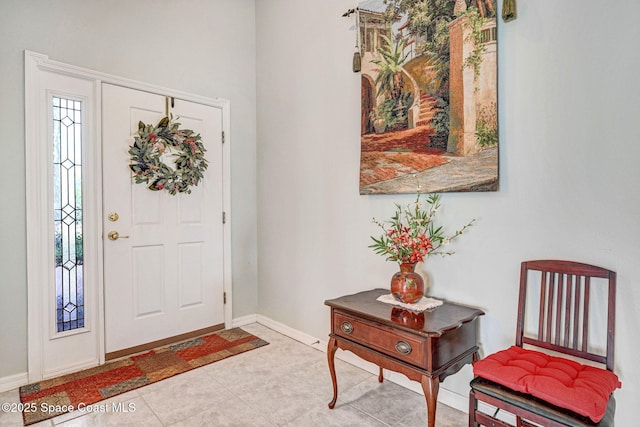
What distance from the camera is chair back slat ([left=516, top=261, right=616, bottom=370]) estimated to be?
152cm

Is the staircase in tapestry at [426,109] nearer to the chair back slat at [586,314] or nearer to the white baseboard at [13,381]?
the chair back slat at [586,314]

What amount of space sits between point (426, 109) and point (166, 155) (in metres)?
2.12

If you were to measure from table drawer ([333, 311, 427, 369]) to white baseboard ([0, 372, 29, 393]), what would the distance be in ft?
6.86

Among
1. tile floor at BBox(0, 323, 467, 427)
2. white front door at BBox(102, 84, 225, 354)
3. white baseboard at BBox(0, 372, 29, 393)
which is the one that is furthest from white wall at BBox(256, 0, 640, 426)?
white baseboard at BBox(0, 372, 29, 393)

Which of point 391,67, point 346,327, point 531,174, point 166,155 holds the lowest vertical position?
point 346,327

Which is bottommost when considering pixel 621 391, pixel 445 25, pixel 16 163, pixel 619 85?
pixel 621 391

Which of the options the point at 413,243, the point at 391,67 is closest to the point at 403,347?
the point at 413,243

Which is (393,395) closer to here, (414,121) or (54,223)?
(414,121)

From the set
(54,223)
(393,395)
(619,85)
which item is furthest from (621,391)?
(54,223)

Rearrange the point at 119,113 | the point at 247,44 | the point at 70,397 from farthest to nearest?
the point at 247,44
the point at 119,113
the point at 70,397

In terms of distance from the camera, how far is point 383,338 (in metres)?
1.76

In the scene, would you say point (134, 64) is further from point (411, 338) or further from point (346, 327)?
point (411, 338)

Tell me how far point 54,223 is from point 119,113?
3.07 feet

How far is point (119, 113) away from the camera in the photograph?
2727mm
